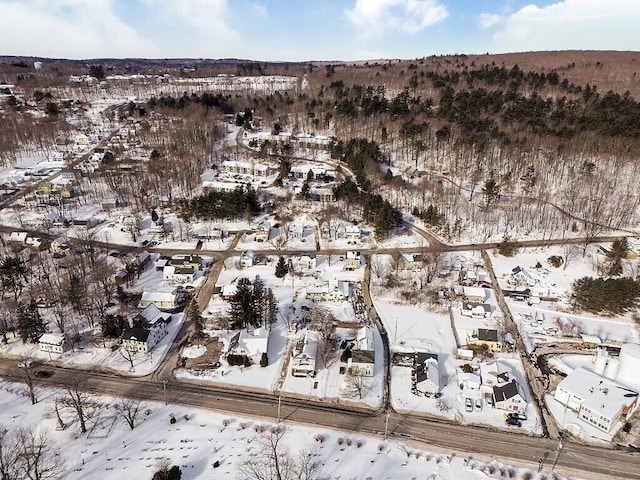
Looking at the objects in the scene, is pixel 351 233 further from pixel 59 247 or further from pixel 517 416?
pixel 59 247

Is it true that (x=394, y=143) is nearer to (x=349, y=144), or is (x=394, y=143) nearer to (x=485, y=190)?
(x=349, y=144)

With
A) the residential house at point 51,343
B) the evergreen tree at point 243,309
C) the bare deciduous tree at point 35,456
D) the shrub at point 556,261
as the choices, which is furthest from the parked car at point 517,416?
the residential house at point 51,343

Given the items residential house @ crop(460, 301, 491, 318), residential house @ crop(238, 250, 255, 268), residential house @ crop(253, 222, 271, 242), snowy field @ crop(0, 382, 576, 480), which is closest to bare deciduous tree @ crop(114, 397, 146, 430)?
snowy field @ crop(0, 382, 576, 480)

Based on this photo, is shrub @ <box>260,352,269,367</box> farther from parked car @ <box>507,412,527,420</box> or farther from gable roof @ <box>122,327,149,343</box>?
parked car @ <box>507,412,527,420</box>

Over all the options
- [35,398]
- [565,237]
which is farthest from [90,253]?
[565,237]

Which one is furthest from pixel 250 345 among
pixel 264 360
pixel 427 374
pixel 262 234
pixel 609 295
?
pixel 609 295
